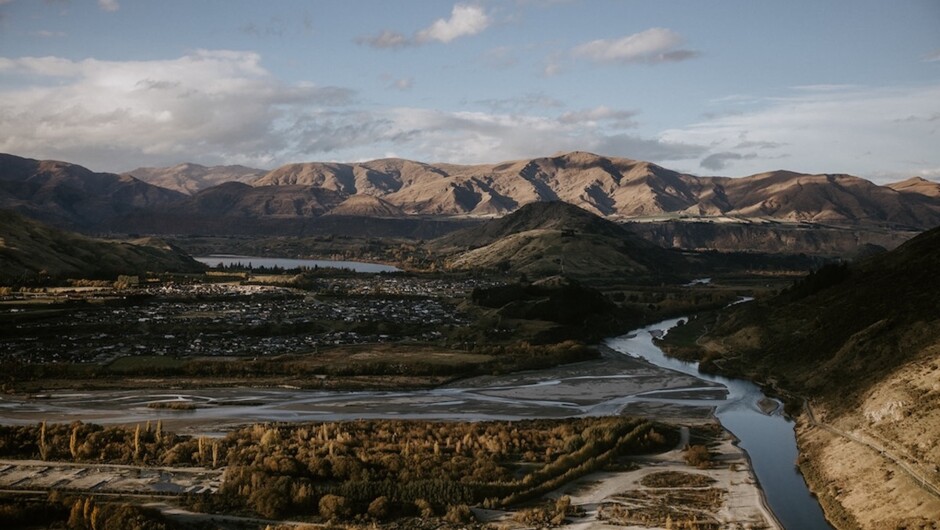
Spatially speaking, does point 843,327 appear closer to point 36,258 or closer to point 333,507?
point 333,507

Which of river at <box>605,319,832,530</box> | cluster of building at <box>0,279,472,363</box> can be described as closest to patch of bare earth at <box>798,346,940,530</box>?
river at <box>605,319,832,530</box>

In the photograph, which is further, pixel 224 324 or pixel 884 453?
pixel 224 324

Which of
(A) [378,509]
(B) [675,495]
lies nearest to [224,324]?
(A) [378,509]

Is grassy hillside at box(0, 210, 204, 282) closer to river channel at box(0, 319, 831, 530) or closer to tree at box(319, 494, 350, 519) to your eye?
river channel at box(0, 319, 831, 530)

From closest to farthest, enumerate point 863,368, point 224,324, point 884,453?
1. point 884,453
2. point 863,368
3. point 224,324

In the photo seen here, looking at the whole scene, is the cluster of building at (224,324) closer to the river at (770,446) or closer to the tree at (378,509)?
the river at (770,446)

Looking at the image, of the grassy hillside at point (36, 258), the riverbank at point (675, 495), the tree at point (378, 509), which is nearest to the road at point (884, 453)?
the riverbank at point (675, 495)
